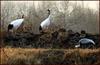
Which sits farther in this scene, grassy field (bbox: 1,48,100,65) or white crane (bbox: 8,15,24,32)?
white crane (bbox: 8,15,24,32)

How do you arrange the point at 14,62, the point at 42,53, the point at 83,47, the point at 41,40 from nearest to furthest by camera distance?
the point at 14,62 → the point at 42,53 → the point at 83,47 → the point at 41,40

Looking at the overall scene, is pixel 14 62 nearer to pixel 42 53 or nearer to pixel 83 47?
pixel 42 53

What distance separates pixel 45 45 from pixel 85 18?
66.5ft

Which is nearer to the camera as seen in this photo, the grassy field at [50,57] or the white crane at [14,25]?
the grassy field at [50,57]

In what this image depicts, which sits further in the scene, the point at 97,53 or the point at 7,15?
the point at 7,15

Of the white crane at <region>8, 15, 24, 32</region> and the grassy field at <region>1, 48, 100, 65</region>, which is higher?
the white crane at <region>8, 15, 24, 32</region>

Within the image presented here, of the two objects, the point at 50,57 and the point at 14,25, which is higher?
the point at 14,25

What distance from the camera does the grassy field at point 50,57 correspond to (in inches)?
374

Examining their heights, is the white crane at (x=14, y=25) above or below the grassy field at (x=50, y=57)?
above

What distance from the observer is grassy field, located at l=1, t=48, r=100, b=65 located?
9.50 metres

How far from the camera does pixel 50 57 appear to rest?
31.9 feet

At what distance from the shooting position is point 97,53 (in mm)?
9789

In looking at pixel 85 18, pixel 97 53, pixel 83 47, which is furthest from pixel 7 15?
pixel 97 53

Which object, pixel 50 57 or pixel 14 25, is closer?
pixel 50 57
